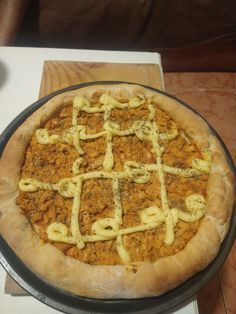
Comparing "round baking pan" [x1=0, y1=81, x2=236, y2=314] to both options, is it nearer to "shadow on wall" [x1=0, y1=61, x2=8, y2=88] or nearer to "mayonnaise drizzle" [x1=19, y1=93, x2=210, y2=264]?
"mayonnaise drizzle" [x1=19, y1=93, x2=210, y2=264]


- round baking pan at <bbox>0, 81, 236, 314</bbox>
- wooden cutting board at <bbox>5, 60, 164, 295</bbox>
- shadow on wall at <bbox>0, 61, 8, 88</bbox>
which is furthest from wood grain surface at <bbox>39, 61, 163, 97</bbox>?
round baking pan at <bbox>0, 81, 236, 314</bbox>

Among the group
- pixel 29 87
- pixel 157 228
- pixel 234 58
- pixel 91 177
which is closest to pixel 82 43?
pixel 29 87

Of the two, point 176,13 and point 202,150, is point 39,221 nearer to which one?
point 202,150

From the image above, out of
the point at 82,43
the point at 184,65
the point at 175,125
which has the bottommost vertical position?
the point at 175,125

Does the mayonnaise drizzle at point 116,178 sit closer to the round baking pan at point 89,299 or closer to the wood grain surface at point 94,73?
the round baking pan at point 89,299

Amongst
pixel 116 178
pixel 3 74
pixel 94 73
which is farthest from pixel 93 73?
pixel 116 178
